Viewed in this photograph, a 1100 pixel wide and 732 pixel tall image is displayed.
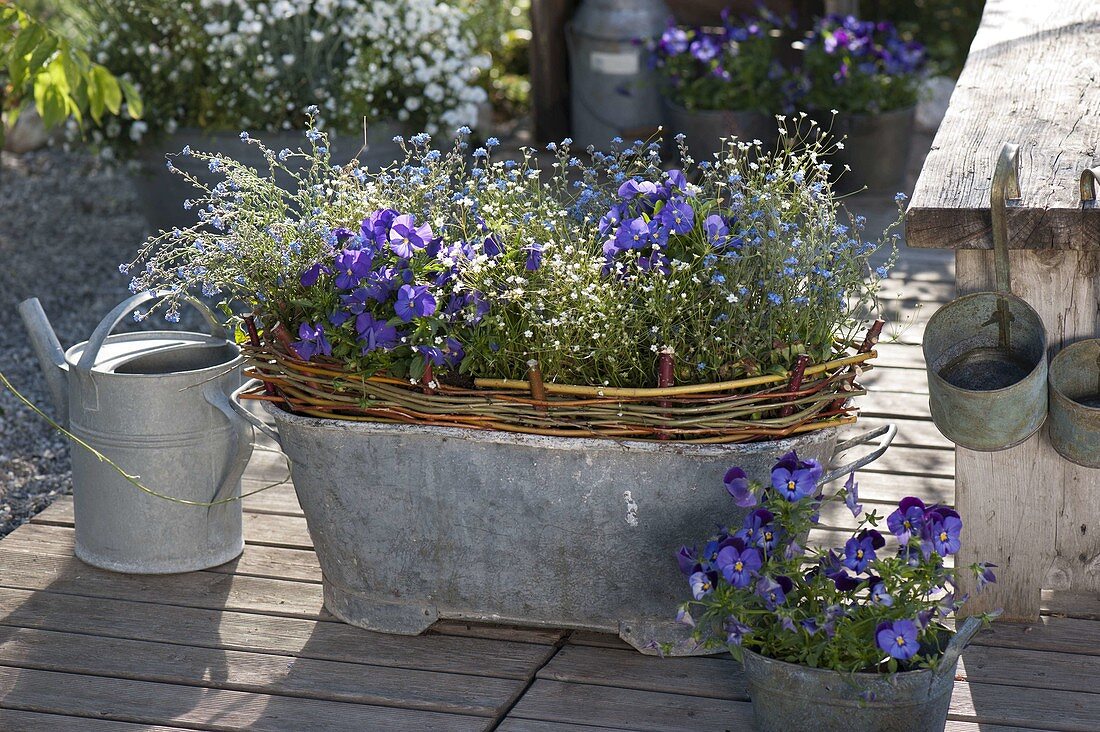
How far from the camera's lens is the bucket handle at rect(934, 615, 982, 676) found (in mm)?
1980

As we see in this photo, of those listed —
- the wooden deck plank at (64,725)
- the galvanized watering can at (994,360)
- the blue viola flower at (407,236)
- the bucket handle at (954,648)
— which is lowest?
the wooden deck plank at (64,725)

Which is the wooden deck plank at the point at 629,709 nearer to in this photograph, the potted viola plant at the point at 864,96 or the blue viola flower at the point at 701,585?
the blue viola flower at the point at 701,585

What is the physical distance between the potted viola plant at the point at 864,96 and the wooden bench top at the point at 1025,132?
61.6 inches

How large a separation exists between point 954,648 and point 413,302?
40.0 inches

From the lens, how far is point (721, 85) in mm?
5223

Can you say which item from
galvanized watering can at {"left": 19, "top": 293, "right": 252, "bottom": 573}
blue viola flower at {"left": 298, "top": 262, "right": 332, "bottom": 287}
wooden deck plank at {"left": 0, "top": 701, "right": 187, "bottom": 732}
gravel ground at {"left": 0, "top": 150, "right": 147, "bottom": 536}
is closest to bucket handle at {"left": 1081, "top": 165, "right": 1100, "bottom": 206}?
blue viola flower at {"left": 298, "top": 262, "right": 332, "bottom": 287}

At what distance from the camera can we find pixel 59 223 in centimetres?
542

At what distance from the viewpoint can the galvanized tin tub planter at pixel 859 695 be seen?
197 centimetres

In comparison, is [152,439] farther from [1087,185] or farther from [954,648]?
[1087,185]

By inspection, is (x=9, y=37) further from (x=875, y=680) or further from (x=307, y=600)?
(x=875, y=680)

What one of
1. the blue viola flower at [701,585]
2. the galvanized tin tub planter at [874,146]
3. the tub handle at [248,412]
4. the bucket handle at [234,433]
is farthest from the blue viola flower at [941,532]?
the galvanized tin tub planter at [874,146]

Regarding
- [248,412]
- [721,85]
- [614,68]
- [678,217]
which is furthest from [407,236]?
[614,68]

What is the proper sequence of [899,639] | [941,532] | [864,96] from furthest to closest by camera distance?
[864,96] → [941,532] → [899,639]

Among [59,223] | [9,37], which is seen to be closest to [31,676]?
[9,37]
